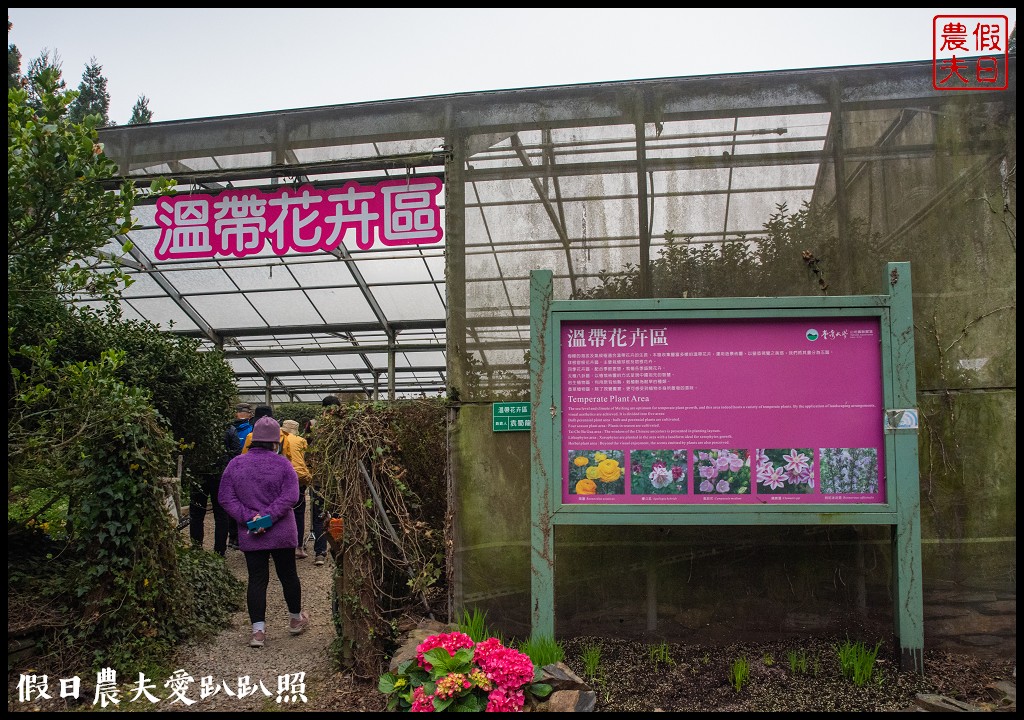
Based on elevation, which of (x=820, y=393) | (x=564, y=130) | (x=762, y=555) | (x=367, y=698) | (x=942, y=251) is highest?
(x=564, y=130)

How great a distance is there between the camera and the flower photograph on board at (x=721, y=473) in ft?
13.8

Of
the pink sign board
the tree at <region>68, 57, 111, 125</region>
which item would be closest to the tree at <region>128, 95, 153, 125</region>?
the tree at <region>68, 57, 111, 125</region>

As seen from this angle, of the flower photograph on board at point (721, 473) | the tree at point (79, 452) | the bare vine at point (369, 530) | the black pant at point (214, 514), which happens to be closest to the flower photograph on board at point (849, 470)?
the flower photograph on board at point (721, 473)

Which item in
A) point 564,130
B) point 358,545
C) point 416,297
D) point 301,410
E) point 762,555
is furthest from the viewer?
point 301,410

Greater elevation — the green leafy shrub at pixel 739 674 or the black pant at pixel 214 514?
the black pant at pixel 214 514

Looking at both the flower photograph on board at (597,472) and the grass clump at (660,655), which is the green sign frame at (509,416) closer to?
the flower photograph on board at (597,472)

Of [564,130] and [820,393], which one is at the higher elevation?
[564,130]

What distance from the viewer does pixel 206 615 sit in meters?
5.36

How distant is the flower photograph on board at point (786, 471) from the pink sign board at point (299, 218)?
334cm

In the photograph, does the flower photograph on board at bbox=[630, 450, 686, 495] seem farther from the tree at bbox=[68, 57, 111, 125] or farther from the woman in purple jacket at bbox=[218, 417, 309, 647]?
the tree at bbox=[68, 57, 111, 125]

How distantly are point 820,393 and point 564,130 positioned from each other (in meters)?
2.54

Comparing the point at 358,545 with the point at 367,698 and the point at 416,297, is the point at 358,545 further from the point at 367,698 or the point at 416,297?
the point at 416,297

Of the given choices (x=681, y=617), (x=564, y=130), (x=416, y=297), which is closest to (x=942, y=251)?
(x=564, y=130)

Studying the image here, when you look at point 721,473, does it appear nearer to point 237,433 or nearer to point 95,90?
point 237,433
